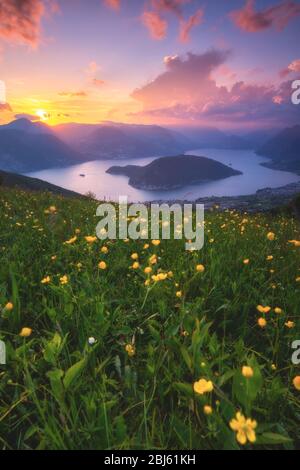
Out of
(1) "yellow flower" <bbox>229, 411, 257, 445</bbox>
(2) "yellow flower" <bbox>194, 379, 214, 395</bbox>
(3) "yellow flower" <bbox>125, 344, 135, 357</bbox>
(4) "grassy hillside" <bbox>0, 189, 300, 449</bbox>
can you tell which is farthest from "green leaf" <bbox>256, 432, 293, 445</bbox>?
(3) "yellow flower" <bbox>125, 344, 135, 357</bbox>

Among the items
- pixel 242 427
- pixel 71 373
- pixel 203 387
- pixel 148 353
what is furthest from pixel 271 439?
pixel 71 373

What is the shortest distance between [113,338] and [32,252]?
8.81 feet

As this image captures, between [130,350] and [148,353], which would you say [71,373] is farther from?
[148,353]

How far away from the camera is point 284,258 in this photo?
4.88 meters

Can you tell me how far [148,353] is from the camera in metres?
2.43

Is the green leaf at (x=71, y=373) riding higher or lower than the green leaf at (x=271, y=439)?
higher

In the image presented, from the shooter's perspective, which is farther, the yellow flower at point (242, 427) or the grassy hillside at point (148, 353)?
the grassy hillside at point (148, 353)

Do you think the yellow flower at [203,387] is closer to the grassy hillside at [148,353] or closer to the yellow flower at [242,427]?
the grassy hillside at [148,353]

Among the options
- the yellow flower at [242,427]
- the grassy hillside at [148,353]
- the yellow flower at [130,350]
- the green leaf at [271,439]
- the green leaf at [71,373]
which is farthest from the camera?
the yellow flower at [130,350]

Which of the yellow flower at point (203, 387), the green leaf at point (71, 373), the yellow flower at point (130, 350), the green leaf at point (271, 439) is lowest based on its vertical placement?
the green leaf at point (271, 439)

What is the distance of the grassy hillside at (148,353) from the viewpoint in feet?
5.80

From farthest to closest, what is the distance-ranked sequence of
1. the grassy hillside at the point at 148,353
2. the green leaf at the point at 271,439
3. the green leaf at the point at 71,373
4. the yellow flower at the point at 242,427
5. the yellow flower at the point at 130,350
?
the yellow flower at the point at 130,350, the green leaf at the point at 71,373, the grassy hillside at the point at 148,353, the green leaf at the point at 271,439, the yellow flower at the point at 242,427

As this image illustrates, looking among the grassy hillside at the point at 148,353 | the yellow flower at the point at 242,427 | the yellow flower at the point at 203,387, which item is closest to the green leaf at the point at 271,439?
the grassy hillside at the point at 148,353
